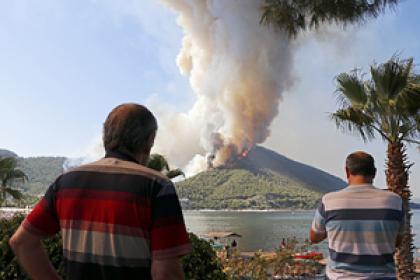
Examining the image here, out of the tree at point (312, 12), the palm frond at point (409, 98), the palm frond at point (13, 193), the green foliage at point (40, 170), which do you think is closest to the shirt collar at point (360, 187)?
the tree at point (312, 12)

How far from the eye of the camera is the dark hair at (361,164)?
9.83 feet

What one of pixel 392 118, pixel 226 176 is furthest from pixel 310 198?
pixel 392 118

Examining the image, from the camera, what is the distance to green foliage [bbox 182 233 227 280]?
4102mm

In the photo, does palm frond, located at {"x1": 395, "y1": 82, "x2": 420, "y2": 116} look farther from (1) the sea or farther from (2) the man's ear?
(2) the man's ear

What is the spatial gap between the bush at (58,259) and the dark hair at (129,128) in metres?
1.87

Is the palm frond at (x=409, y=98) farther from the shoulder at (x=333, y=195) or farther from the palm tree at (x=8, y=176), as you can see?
the palm tree at (x=8, y=176)

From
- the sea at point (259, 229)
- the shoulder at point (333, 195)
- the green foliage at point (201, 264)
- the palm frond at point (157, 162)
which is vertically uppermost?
the palm frond at point (157, 162)

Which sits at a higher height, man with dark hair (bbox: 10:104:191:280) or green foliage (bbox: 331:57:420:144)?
green foliage (bbox: 331:57:420:144)

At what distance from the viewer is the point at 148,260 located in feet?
5.70

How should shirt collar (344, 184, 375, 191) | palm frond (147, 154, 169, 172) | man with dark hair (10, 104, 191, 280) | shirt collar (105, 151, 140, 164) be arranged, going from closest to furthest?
man with dark hair (10, 104, 191, 280) < shirt collar (105, 151, 140, 164) < shirt collar (344, 184, 375, 191) < palm frond (147, 154, 169, 172)

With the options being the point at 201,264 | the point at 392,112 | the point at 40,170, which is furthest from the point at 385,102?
the point at 40,170

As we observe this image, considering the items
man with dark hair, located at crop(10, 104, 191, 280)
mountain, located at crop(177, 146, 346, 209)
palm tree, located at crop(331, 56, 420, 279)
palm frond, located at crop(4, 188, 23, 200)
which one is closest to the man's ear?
man with dark hair, located at crop(10, 104, 191, 280)

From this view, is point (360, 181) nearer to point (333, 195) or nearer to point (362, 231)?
point (333, 195)

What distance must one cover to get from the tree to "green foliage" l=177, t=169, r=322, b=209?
161 m
